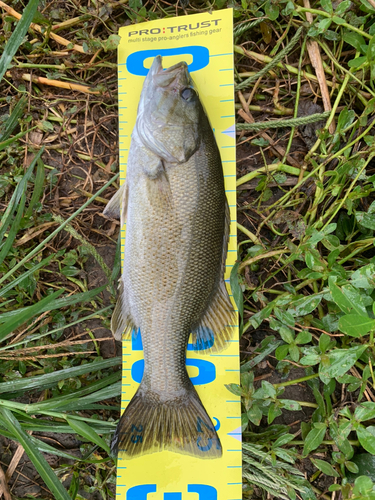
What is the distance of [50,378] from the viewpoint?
74.3 inches

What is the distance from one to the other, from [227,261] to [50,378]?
3.98ft

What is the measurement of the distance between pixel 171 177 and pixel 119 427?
141 centimetres

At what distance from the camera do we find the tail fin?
6.09 ft

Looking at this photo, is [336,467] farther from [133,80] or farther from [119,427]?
[133,80]

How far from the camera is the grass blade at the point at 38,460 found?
1649 millimetres

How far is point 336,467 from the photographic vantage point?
1817 millimetres

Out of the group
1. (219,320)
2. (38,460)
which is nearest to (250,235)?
(219,320)

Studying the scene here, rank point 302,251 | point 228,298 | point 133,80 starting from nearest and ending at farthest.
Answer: point 302,251 < point 228,298 < point 133,80

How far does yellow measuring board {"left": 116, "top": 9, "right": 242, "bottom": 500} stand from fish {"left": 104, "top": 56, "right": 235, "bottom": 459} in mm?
88

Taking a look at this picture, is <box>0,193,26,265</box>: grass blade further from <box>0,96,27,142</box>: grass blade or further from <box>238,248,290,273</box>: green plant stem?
<box>238,248,290,273</box>: green plant stem

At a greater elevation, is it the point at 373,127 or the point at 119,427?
the point at 373,127

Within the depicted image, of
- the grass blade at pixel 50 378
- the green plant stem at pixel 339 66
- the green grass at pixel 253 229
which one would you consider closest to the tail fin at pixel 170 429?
the green grass at pixel 253 229

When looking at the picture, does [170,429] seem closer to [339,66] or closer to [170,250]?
[170,250]

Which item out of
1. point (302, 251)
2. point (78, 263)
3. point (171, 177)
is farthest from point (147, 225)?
point (302, 251)
